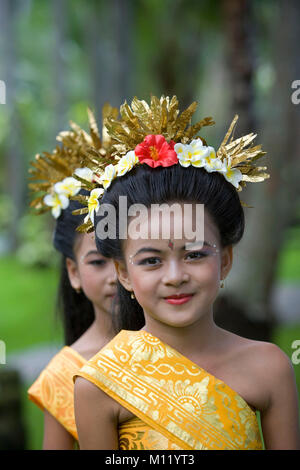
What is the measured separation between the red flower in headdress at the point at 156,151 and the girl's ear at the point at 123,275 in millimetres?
355

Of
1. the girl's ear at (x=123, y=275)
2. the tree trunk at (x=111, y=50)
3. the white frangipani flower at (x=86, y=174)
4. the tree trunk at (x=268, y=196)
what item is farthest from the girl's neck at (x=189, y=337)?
the tree trunk at (x=111, y=50)

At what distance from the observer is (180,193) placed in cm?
179

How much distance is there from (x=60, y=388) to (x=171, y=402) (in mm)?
822

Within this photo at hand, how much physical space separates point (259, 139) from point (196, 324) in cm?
449

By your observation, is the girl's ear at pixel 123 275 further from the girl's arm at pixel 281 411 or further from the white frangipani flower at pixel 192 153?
the girl's arm at pixel 281 411

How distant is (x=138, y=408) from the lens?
1781 mm

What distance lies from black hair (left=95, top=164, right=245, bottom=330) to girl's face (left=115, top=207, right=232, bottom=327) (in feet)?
0.20

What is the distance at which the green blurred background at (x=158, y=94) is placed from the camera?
19.7ft

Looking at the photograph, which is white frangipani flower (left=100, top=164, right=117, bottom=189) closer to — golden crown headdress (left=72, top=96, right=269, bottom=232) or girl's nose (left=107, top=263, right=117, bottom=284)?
golden crown headdress (left=72, top=96, right=269, bottom=232)

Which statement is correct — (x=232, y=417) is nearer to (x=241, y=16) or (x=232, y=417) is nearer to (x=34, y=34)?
(x=241, y=16)

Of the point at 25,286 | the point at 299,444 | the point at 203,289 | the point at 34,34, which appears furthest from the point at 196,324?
the point at 34,34

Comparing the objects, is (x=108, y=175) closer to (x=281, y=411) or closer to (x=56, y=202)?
(x=56, y=202)

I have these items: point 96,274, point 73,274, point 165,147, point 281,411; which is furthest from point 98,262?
point 281,411

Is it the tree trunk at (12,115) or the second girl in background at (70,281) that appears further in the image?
the tree trunk at (12,115)
